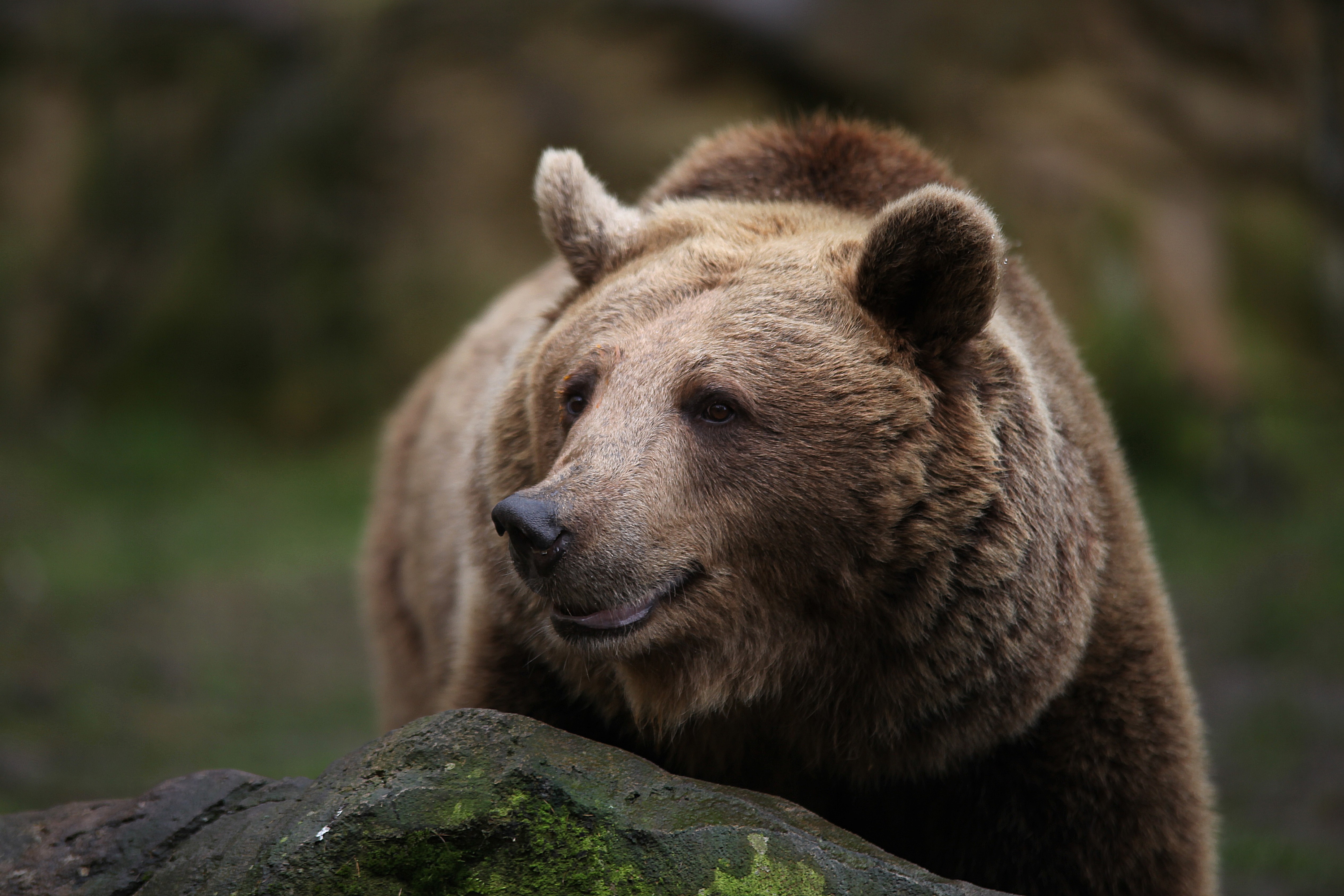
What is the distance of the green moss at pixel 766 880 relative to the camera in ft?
9.29

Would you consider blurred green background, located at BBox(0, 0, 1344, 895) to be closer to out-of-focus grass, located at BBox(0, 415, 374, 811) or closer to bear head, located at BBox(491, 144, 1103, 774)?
out-of-focus grass, located at BBox(0, 415, 374, 811)

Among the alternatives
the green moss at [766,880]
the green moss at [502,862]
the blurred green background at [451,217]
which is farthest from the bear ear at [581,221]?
the blurred green background at [451,217]

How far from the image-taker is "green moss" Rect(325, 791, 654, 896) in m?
2.85

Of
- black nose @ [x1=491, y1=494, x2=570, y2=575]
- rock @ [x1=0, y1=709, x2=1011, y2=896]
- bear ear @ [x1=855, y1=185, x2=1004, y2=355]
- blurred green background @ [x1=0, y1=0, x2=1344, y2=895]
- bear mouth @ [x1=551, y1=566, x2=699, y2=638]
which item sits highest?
blurred green background @ [x1=0, y1=0, x2=1344, y2=895]

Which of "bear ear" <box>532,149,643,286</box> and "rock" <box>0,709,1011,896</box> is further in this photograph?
"bear ear" <box>532,149,643,286</box>

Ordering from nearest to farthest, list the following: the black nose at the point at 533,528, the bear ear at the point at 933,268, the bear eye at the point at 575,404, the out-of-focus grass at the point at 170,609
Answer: the black nose at the point at 533,528
the bear ear at the point at 933,268
the bear eye at the point at 575,404
the out-of-focus grass at the point at 170,609

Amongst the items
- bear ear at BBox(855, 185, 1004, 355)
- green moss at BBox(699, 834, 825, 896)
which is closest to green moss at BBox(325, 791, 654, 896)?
green moss at BBox(699, 834, 825, 896)

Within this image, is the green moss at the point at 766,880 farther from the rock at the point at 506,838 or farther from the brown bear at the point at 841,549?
the brown bear at the point at 841,549

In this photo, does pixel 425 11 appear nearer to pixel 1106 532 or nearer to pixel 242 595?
pixel 242 595

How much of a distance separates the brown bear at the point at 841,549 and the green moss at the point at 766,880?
0.75 meters

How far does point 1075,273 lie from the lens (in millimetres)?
13562

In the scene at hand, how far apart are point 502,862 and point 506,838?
5 centimetres

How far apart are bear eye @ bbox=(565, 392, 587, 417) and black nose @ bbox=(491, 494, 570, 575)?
60 centimetres

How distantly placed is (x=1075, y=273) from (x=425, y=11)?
27.5ft
